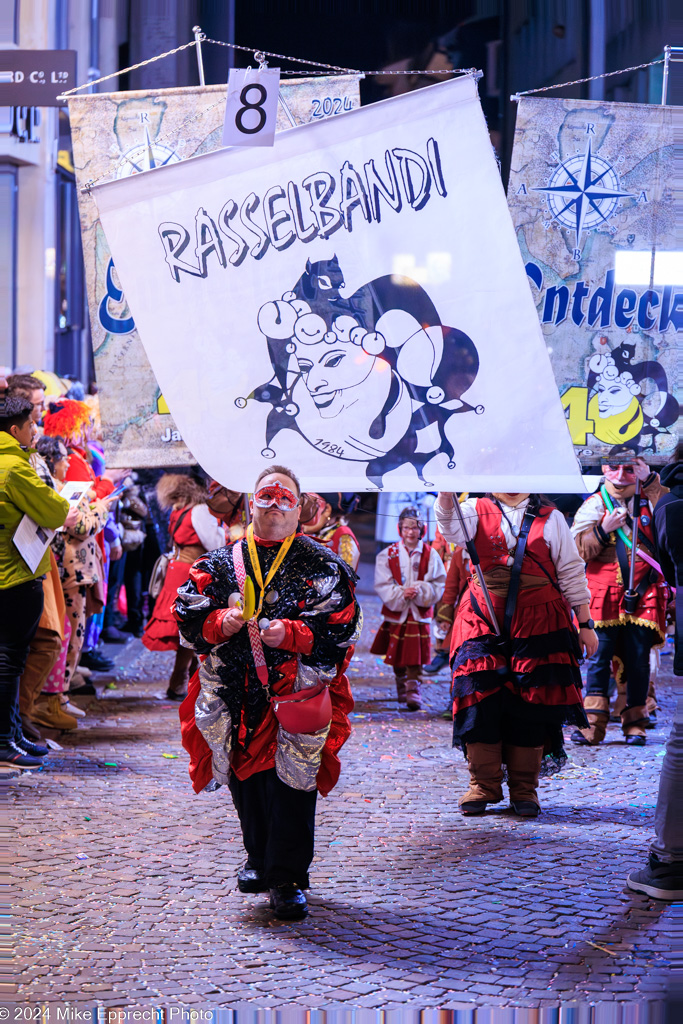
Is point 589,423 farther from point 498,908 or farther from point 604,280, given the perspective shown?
point 498,908

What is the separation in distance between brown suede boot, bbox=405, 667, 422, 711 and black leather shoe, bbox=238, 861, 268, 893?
4438 mm

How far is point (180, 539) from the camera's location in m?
9.23

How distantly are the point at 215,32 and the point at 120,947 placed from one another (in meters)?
8.20

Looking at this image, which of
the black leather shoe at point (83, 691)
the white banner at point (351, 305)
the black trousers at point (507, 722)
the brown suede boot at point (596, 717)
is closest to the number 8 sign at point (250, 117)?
the white banner at point (351, 305)

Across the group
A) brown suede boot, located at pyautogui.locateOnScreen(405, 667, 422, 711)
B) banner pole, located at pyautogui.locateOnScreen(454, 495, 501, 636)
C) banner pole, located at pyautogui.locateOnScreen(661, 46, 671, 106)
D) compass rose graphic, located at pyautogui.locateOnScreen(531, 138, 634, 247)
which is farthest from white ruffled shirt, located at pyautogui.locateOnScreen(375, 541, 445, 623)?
banner pole, located at pyautogui.locateOnScreen(661, 46, 671, 106)

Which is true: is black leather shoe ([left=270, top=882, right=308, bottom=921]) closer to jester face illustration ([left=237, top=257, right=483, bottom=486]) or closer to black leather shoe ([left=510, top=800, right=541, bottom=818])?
jester face illustration ([left=237, top=257, right=483, bottom=486])

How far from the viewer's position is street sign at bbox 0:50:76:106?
947 centimetres

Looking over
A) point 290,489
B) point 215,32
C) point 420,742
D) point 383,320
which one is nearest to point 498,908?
point 290,489

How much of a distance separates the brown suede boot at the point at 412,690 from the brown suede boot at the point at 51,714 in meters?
2.60

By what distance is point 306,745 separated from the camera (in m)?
5.02

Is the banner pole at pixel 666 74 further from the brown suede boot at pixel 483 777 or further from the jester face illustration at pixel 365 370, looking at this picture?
the brown suede boot at pixel 483 777

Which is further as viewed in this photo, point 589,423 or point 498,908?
point 589,423

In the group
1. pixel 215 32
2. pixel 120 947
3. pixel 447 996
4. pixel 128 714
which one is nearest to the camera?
pixel 447 996

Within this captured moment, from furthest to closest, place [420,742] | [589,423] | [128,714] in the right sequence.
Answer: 1. [128,714]
2. [420,742]
3. [589,423]
